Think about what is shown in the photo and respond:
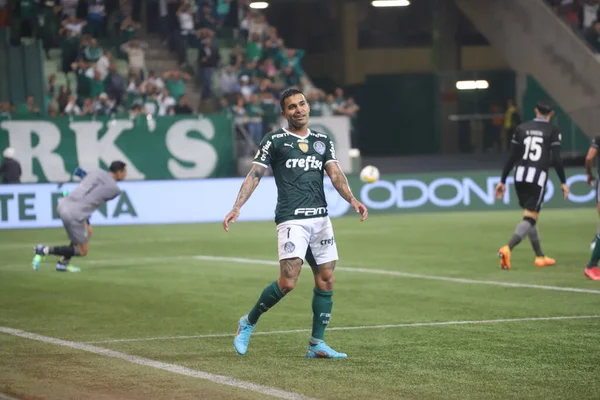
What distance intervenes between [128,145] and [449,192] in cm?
780

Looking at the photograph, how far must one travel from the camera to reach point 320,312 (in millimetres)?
9766

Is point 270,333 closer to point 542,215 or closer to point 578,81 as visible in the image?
point 542,215

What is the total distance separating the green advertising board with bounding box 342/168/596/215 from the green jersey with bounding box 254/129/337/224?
1993 cm

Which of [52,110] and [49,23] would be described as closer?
[52,110]

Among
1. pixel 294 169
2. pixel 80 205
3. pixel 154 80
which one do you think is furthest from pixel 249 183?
pixel 154 80

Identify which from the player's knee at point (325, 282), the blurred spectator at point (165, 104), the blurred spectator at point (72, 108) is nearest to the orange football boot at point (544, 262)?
the player's knee at point (325, 282)

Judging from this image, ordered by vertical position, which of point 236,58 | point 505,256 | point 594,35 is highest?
point 594,35

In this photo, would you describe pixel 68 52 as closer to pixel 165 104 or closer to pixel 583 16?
pixel 165 104

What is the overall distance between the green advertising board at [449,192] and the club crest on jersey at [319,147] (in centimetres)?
1987

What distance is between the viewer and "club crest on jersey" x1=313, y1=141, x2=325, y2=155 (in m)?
9.80

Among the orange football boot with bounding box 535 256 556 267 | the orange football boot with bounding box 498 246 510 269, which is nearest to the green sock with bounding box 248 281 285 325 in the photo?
the orange football boot with bounding box 498 246 510 269

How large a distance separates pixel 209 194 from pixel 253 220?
1.17 meters

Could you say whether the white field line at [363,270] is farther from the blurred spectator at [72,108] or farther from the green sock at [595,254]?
the blurred spectator at [72,108]

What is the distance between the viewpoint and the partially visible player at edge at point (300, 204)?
31.6 ft
